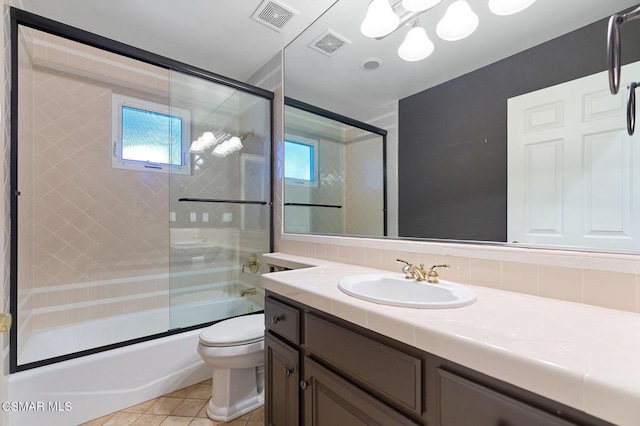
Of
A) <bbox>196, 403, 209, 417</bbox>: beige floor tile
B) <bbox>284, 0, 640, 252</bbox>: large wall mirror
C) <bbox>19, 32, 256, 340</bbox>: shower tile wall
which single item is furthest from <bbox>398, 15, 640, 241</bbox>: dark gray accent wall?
<bbox>196, 403, 209, 417</bbox>: beige floor tile

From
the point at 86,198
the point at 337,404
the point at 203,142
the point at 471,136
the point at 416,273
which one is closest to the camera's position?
the point at 337,404

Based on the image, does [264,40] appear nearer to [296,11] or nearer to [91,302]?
[296,11]

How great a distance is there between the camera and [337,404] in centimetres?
88

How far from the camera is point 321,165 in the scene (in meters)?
2.16

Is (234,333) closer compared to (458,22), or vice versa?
(458,22)

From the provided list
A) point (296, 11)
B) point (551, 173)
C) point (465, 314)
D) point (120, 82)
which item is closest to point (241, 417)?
point (465, 314)

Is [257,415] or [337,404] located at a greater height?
[337,404]

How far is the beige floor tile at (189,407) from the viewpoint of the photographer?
156 centimetres

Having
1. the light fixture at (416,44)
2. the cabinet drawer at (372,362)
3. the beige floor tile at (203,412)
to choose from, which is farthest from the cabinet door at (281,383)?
the light fixture at (416,44)

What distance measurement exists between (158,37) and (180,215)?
4.26 ft

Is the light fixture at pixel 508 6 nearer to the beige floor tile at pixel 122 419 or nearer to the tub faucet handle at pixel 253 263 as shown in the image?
the tub faucet handle at pixel 253 263

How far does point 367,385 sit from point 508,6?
1513 millimetres

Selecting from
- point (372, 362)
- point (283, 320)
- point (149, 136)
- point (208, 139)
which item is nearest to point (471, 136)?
point (372, 362)

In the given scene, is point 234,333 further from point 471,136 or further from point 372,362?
point 471,136
